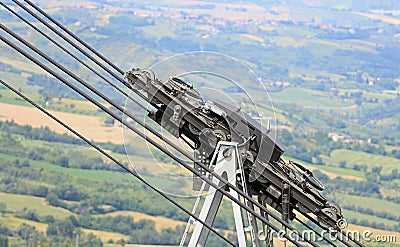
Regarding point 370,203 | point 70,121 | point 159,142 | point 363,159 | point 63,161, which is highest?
point 363,159

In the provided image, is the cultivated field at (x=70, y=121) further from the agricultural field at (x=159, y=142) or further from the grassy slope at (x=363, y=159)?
the grassy slope at (x=363, y=159)

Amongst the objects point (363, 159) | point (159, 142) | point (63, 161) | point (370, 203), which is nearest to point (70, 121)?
point (63, 161)

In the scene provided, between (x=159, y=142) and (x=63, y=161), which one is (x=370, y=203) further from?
(x=159, y=142)

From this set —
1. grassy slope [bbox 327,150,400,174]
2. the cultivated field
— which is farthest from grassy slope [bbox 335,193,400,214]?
the cultivated field

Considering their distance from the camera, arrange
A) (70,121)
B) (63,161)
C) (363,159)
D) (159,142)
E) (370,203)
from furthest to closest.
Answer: (363,159) < (63,161) < (370,203) < (70,121) < (159,142)

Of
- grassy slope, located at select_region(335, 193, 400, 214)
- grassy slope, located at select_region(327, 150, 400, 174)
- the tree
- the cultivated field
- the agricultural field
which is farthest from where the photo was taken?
grassy slope, located at select_region(327, 150, 400, 174)

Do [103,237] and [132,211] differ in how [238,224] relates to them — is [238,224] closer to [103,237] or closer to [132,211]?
[103,237]

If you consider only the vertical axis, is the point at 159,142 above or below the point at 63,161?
below

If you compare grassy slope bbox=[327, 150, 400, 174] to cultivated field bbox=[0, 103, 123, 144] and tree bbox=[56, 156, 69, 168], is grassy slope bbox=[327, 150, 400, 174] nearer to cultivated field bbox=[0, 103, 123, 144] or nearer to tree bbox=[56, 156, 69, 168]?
cultivated field bbox=[0, 103, 123, 144]

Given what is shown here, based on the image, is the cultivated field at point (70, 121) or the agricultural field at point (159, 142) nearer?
the agricultural field at point (159, 142)

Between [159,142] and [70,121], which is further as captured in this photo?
[70,121]

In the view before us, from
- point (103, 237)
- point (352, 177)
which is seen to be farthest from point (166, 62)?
point (352, 177)

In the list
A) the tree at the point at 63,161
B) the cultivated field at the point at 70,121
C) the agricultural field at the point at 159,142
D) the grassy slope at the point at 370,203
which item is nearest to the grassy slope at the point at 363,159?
the agricultural field at the point at 159,142

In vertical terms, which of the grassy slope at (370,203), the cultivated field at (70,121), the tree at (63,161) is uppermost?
the cultivated field at (70,121)
